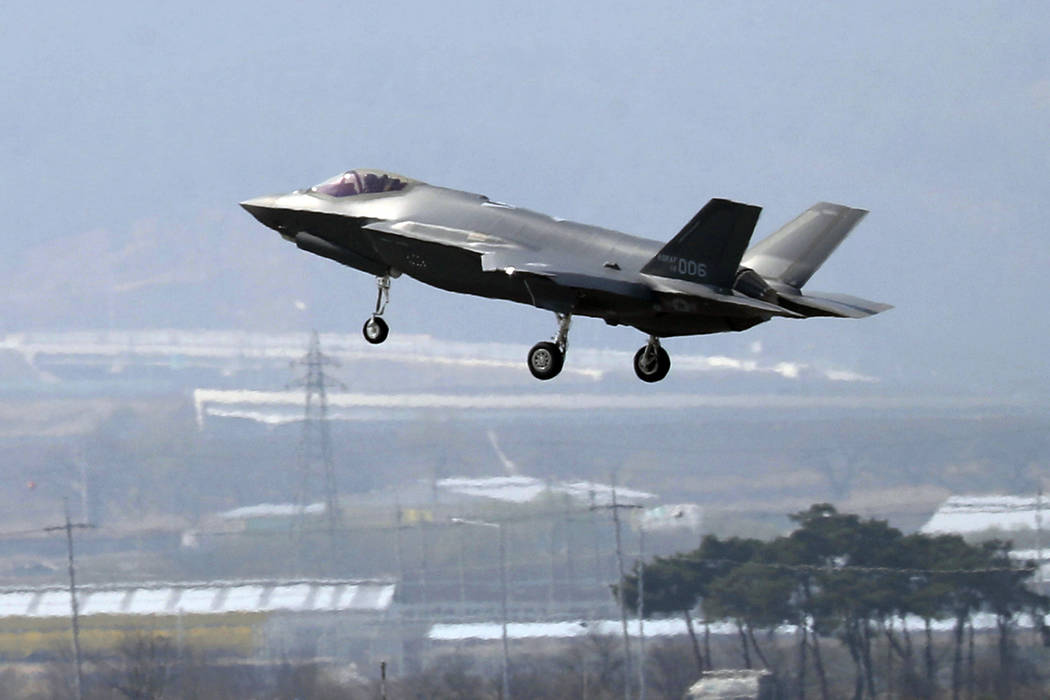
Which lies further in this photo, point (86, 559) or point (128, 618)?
point (86, 559)

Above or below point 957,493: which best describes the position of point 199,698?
below

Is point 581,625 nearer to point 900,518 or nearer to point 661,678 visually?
point 661,678

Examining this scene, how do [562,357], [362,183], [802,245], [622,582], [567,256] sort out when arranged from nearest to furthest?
[562,357] < [567,256] < [802,245] < [362,183] < [622,582]

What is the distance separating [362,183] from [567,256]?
7432mm

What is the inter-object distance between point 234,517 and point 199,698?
37959 mm

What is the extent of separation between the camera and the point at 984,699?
147 meters

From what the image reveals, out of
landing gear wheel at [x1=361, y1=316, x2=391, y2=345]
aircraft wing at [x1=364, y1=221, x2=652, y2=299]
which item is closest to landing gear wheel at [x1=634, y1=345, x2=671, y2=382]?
aircraft wing at [x1=364, y1=221, x2=652, y2=299]

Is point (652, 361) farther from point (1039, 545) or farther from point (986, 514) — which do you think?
point (986, 514)

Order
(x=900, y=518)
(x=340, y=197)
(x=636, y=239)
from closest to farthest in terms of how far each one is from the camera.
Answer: (x=636, y=239) < (x=340, y=197) < (x=900, y=518)

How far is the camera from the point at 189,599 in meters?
158

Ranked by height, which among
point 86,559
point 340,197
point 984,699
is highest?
point 340,197

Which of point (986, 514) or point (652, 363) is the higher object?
point (652, 363)

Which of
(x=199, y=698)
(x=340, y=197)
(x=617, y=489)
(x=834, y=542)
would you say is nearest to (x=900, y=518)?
(x=834, y=542)

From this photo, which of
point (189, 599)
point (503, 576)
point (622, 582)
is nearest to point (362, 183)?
point (189, 599)
